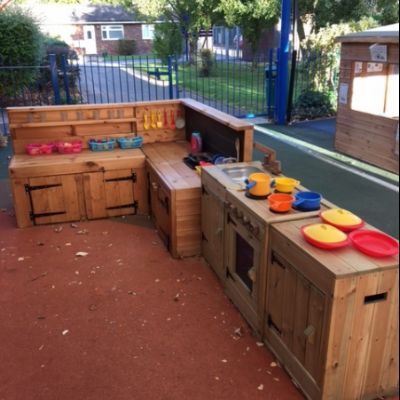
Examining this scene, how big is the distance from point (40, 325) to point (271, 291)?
1.67 meters

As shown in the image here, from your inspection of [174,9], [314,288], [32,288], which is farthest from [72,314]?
[174,9]

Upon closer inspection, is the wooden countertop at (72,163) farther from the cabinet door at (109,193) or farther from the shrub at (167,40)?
the shrub at (167,40)

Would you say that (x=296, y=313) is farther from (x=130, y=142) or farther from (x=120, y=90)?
(x=120, y=90)

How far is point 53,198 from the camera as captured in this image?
4918 millimetres

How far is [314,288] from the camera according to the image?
7.60ft

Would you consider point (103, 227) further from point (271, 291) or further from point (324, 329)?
point (324, 329)

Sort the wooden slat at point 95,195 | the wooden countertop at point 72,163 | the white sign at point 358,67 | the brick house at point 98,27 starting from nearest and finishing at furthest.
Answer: the wooden countertop at point 72,163
the wooden slat at point 95,195
the white sign at point 358,67
the brick house at point 98,27

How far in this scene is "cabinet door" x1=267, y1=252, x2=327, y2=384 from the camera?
233 cm

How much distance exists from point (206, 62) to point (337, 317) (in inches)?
709

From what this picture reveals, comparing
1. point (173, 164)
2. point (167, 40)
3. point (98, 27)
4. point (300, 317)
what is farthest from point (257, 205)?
point (98, 27)

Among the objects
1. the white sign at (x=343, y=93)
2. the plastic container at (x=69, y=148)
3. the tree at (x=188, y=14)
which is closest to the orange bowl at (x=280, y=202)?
the plastic container at (x=69, y=148)

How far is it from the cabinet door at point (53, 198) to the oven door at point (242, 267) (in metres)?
2.18

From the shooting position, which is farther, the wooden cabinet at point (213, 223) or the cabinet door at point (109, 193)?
the cabinet door at point (109, 193)

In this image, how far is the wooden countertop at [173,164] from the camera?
13.8 feet
